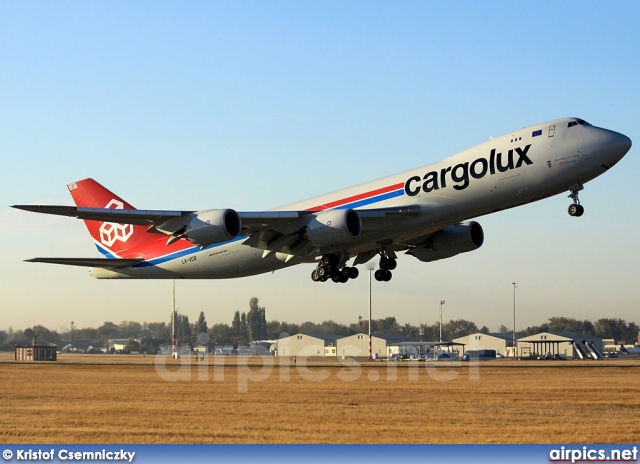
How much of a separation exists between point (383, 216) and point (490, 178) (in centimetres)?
508

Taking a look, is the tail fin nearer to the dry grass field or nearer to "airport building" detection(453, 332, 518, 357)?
the dry grass field

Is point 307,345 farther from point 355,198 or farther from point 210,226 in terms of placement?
point 210,226

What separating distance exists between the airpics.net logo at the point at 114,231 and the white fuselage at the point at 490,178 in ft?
42.9

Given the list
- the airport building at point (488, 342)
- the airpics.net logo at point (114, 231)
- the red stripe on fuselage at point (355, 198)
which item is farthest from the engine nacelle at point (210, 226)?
the airport building at point (488, 342)

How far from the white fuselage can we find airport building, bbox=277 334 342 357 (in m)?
83.4

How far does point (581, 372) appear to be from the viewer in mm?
56125

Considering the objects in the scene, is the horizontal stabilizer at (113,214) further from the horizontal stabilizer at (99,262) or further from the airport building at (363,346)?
the airport building at (363,346)

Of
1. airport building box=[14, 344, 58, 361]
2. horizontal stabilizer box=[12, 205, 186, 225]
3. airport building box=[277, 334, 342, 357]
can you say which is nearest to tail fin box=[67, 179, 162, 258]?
horizontal stabilizer box=[12, 205, 186, 225]

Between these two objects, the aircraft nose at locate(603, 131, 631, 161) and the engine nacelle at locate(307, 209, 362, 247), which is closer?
the aircraft nose at locate(603, 131, 631, 161)

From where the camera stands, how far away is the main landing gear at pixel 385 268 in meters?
45.0

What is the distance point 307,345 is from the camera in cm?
12781

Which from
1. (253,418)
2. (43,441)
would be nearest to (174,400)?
(253,418)

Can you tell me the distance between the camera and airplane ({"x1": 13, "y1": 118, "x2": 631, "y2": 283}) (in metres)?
35.2

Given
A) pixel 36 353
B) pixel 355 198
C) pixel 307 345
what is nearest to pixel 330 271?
pixel 355 198
